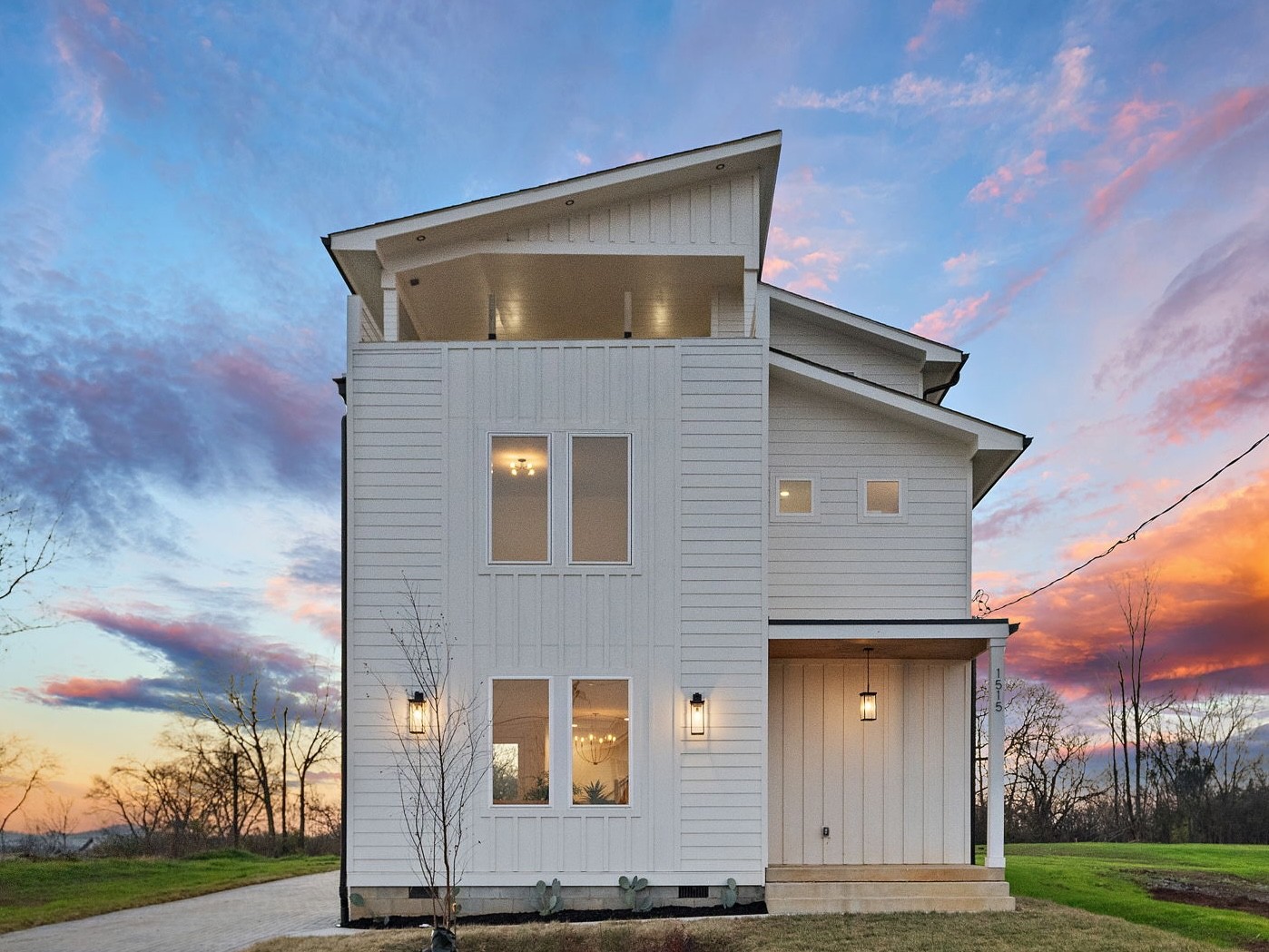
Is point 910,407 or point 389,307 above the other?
point 389,307

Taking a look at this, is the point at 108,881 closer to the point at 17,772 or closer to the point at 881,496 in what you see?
the point at 17,772

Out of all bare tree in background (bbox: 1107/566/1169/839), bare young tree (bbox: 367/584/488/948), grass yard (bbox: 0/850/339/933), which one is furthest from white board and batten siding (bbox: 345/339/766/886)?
bare tree in background (bbox: 1107/566/1169/839)

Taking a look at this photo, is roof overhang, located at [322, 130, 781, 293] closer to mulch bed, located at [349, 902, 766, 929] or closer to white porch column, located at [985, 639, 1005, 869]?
white porch column, located at [985, 639, 1005, 869]

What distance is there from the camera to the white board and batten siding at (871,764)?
36.7 feet

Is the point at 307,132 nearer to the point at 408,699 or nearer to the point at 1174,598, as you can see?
the point at 408,699

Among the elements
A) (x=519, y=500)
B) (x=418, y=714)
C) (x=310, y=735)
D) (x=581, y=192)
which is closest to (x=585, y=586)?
(x=519, y=500)

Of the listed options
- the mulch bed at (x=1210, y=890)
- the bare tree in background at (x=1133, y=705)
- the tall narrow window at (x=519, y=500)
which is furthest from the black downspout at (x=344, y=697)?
the bare tree in background at (x=1133, y=705)

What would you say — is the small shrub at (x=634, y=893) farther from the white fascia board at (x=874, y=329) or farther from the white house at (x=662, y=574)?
the white fascia board at (x=874, y=329)

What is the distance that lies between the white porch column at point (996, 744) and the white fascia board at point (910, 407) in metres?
2.31

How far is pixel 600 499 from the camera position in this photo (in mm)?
10172

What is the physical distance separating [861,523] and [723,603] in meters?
2.34

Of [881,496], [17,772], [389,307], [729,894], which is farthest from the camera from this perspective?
[17,772]

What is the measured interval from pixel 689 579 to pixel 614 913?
137 inches

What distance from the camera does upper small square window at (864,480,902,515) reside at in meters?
11.4
